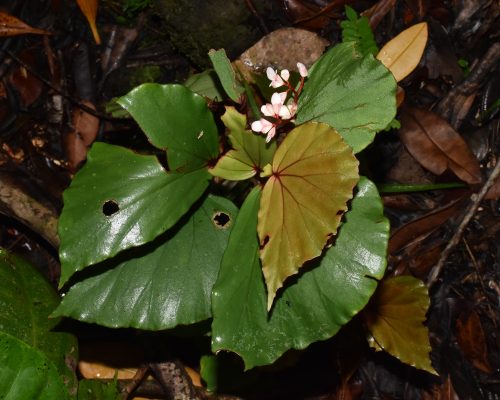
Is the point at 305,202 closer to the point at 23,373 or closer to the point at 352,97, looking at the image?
the point at 352,97

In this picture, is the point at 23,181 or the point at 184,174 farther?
the point at 23,181

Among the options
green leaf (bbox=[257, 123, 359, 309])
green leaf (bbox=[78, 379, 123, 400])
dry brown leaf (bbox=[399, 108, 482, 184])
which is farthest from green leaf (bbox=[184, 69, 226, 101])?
green leaf (bbox=[78, 379, 123, 400])

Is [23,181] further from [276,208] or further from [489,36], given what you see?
[489,36]

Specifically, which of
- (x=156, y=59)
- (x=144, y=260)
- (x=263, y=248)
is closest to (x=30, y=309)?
(x=144, y=260)

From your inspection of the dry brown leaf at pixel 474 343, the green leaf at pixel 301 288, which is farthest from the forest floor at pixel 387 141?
the green leaf at pixel 301 288

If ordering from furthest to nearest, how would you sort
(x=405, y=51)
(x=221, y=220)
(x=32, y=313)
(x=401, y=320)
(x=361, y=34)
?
(x=405, y=51) < (x=361, y=34) < (x=401, y=320) < (x=32, y=313) < (x=221, y=220)

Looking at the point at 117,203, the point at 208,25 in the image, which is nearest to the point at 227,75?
the point at 117,203
